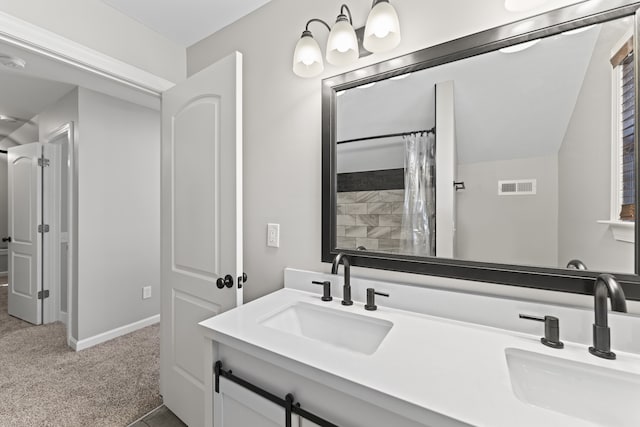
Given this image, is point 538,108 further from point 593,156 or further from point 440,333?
point 440,333

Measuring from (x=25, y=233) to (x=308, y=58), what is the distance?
3.89 meters

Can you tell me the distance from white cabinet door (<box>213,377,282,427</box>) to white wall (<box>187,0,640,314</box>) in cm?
65

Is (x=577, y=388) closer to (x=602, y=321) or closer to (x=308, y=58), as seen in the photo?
(x=602, y=321)

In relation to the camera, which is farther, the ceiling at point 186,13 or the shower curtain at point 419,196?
the ceiling at point 186,13

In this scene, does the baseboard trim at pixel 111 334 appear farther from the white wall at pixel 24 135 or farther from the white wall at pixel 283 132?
the white wall at pixel 24 135

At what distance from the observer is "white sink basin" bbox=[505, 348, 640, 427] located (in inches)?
27.8

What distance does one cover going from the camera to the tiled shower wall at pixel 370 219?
1.25 m

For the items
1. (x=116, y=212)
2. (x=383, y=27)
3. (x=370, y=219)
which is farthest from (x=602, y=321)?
(x=116, y=212)

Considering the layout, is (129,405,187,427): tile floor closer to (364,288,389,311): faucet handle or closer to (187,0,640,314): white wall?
(187,0,640,314): white wall

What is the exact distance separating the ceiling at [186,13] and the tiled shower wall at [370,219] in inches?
47.9

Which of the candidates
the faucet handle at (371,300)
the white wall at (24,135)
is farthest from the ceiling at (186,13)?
the white wall at (24,135)

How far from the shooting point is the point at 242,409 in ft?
3.03

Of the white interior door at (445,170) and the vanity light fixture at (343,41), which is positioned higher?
the vanity light fixture at (343,41)

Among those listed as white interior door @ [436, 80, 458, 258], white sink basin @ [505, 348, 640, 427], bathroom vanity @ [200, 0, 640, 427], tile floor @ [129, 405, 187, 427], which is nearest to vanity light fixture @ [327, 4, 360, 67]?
bathroom vanity @ [200, 0, 640, 427]
